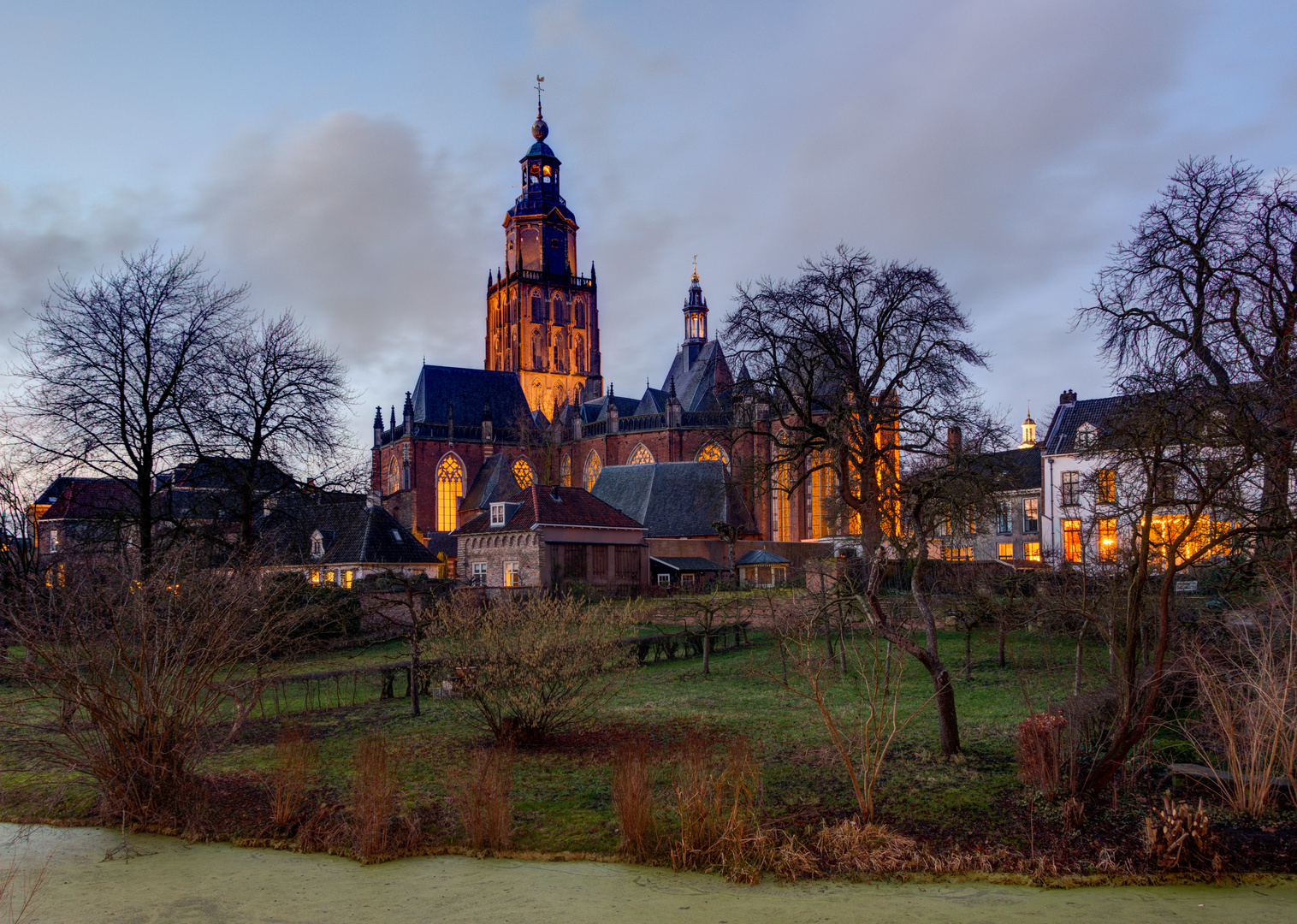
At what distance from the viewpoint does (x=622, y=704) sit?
15.3 metres

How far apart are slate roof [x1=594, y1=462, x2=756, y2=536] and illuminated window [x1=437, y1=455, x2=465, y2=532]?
66.9 feet

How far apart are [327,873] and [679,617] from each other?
20.2m

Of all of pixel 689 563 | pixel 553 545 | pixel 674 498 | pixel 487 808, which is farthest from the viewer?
pixel 674 498

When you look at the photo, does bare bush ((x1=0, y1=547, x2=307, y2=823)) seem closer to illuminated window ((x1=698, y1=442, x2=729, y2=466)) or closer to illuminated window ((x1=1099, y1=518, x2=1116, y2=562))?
illuminated window ((x1=1099, y1=518, x2=1116, y2=562))

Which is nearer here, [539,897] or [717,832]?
[539,897]

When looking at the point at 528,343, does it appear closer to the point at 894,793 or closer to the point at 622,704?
the point at 622,704

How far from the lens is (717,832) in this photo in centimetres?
808

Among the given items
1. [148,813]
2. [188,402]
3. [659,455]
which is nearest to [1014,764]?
[148,813]

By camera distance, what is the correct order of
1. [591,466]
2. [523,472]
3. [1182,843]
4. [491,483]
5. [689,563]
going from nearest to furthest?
1. [1182,843]
2. [689,563]
3. [491,483]
4. [591,466]
5. [523,472]

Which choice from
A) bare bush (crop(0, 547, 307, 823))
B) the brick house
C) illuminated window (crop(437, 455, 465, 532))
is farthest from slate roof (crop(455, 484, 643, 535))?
illuminated window (crop(437, 455, 465, 532))

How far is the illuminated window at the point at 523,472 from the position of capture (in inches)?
2766

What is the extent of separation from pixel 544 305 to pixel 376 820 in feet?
258

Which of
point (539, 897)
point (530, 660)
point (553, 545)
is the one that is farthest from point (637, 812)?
point (553, 545)

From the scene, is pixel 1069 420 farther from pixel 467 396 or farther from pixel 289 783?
pixel 467 396
